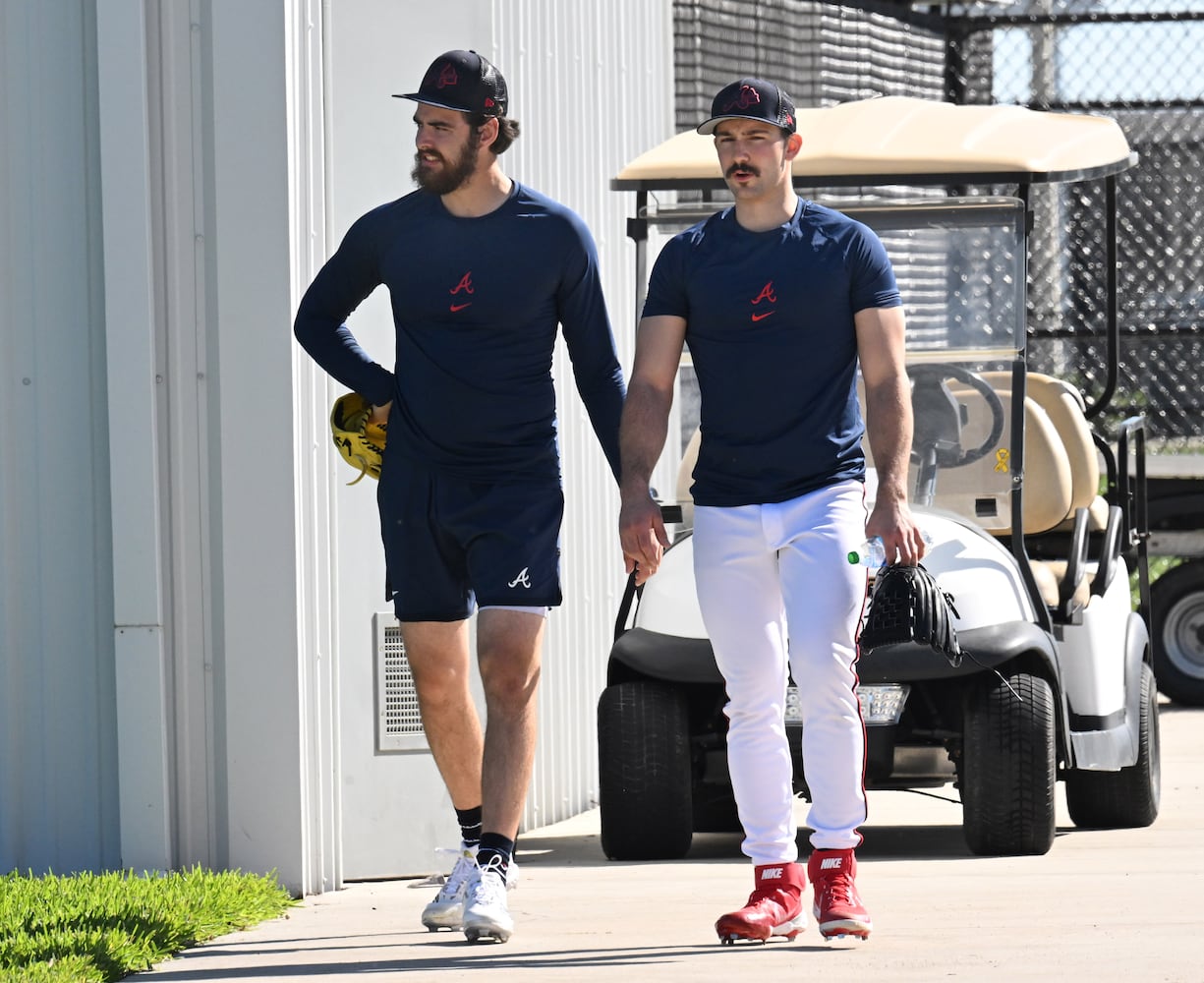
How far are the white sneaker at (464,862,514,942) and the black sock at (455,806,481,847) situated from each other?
0.30 metres

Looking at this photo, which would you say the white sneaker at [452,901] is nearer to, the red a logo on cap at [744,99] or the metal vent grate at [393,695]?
the metal vent grate at [393,695]

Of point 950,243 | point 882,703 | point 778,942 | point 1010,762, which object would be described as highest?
point 950,243

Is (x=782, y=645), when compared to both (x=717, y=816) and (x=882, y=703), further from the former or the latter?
(x=717, y=816)

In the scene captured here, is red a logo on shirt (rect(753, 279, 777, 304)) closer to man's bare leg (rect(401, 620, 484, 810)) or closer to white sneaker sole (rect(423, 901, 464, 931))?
man's bare leg (rect(401, 620, 484, 810))

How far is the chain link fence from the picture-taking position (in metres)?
11.1

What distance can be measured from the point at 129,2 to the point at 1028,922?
3120 mm

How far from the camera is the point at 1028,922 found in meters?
4.98

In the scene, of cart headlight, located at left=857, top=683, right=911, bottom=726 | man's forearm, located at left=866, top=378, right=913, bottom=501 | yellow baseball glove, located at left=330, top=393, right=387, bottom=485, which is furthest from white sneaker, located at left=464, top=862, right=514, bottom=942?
cart headlight, located at left=857, top=683, right=911, bottom=726

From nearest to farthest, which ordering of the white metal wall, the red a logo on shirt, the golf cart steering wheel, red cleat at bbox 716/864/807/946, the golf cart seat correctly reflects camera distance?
1. red cleat at bbox 716/864/807/946
2. the red a logo on shirt
3. the white metal wall
4. the golf cart steering wheel
5. the golf cart seat

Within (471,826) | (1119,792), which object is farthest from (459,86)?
(1119,792)

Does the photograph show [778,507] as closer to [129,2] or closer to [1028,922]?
[1028,922]

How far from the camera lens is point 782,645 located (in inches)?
193

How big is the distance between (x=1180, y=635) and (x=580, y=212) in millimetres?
5134

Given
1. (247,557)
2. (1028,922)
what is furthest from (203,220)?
(1028,922)
